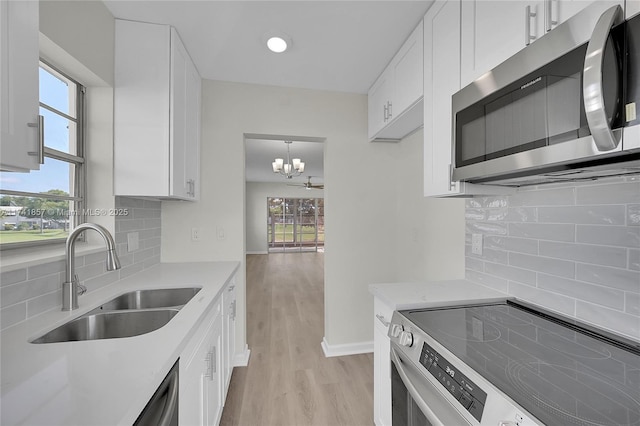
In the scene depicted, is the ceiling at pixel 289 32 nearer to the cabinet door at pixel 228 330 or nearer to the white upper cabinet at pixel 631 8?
Result: the white upper cabinet at pixel 631 8

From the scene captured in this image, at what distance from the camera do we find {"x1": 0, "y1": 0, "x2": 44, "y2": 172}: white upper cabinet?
0.66m

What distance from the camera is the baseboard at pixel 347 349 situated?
8.52ft

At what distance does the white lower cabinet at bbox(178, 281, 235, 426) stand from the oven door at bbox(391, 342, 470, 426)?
2.68ft

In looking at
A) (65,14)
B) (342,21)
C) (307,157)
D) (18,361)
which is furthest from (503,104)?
(307,157)

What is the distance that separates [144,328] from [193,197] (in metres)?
1.05

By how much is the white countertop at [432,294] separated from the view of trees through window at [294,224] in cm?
845

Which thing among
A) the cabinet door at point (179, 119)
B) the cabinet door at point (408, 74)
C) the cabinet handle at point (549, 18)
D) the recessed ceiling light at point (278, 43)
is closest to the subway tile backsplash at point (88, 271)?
the cabinet door at point (179, 119)

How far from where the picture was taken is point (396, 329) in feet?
3.90

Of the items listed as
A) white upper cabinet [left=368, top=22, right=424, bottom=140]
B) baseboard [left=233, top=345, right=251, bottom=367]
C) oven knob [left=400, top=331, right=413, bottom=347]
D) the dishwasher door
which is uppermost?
white upper cabinet [left=368, top=22, right=424, bottom=140]

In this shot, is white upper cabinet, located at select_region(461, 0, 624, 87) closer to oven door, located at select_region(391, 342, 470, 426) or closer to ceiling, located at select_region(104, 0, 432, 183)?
ceiling, located at select_region(104, 0, 432, 183)

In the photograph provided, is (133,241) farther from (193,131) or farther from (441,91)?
(441,91)

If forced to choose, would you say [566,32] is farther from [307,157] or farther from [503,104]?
[307,157]

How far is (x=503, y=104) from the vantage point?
99 cm

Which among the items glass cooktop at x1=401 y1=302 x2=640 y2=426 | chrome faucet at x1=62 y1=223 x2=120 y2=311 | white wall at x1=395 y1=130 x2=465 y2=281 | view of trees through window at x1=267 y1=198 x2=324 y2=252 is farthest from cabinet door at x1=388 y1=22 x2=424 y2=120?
view of trees through window at x1=267 y1=198 x2=324 y2=252
